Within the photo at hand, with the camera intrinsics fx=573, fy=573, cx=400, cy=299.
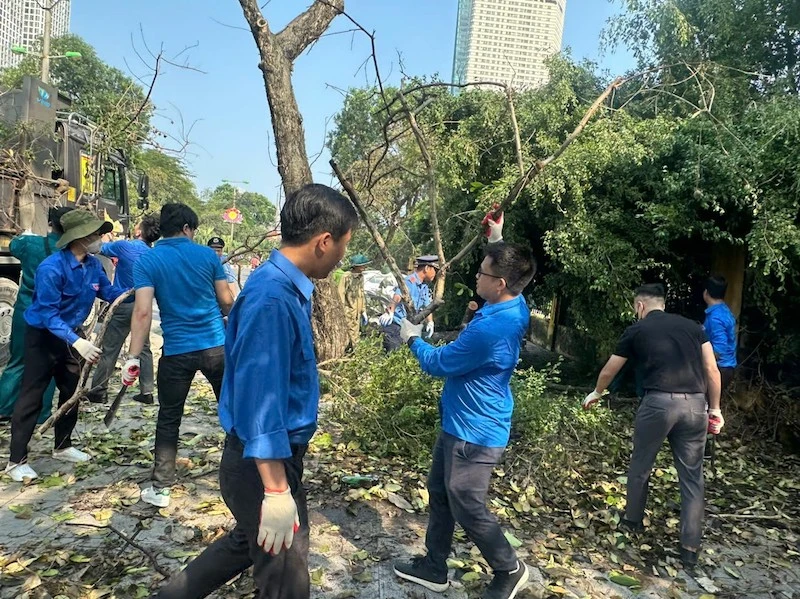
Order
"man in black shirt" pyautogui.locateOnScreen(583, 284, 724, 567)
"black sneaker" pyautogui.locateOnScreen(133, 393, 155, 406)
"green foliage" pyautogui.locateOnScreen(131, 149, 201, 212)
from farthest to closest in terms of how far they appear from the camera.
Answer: "green foliage" pyautogui.locateOnScreen(131, 149, 201, 212), "black sneaker" pyautogui.locateOnScreen(133, 393, 155, 406), "man in black shirt" pyautogui.locateOnScreen(583, 284, 724, 567)

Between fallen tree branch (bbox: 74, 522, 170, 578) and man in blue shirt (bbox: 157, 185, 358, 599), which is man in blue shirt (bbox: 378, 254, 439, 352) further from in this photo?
man in blue shirt (bbox: 157, 185, 358, 599)

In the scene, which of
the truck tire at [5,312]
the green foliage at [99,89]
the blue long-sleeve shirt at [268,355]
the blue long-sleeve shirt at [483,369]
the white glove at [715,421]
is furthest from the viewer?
the green foliage at [99,89]

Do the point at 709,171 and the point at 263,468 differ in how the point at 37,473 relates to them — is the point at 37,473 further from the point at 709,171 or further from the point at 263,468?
the point at 709,171

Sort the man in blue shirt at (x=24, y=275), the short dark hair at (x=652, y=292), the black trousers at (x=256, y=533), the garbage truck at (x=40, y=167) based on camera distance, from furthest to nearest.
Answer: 1. the garbage truck at (x=40, y=167)
2. the man in blue shirt at (x=24, y=275)
3. the short dark hair at (x=652, y=292)
4. the black trousers at (x=256, y=533)

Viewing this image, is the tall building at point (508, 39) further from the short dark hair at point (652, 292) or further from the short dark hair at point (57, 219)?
the short dark hair at point (57, 219)

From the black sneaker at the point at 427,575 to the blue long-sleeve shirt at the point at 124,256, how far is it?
384cm

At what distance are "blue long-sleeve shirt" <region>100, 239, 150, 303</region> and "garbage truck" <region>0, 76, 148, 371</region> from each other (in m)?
2.03

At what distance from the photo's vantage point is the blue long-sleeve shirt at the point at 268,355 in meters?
1.69

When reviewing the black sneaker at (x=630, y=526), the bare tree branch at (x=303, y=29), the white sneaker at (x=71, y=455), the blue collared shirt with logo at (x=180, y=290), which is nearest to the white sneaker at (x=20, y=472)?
→ the white sneaker at (x=71, y=455)

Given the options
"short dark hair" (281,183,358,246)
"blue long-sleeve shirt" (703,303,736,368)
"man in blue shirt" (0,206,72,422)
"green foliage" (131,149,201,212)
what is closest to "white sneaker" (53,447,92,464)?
"man in blue shirt" (0,206,72,422)

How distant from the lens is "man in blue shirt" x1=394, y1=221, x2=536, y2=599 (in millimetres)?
2650

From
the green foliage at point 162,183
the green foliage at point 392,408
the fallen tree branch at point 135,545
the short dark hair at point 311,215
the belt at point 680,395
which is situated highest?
the green foliage at point 162,183

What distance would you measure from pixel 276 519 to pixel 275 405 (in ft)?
1.13

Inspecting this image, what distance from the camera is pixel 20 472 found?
3730 millimetres
